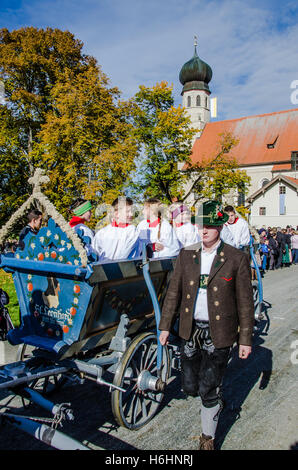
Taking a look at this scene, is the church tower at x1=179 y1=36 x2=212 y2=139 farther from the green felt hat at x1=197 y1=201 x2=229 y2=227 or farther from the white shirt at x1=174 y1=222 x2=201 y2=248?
the green felt hat at x1=197 y1=201 x2=229 y2=227

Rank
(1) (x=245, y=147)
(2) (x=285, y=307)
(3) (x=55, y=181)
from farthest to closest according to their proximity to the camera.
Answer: (1) (x=245, y=147), (3) (x=55, y=181), (2) (x=285, y=307)

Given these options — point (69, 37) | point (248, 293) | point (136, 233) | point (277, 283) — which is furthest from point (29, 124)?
point (248, 293)

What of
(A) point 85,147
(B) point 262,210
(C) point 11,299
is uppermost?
(A) point 85,147

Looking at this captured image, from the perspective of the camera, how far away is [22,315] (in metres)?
3.68

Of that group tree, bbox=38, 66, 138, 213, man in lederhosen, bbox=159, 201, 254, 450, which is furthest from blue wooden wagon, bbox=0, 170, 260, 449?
tree, bbox=38, 66, 138, 213

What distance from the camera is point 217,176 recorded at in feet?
72.4

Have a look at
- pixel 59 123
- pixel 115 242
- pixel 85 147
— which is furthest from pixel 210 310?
pixel 59 123

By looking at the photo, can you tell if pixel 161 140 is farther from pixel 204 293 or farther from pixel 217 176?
pixel 204 293

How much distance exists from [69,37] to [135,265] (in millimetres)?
20522

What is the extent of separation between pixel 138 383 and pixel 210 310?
996mm

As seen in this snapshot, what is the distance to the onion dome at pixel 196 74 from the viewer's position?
56.8 metres

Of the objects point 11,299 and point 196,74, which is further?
point 196,74

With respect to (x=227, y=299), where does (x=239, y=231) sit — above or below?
above

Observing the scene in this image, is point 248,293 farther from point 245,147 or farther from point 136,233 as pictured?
point 245,147
